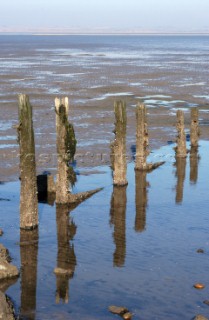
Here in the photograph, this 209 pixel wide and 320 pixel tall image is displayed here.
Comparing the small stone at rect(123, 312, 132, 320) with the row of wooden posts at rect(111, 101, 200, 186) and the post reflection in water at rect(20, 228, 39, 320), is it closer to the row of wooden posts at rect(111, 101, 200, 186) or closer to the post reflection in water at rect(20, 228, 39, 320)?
the post reflection in water at rect(20, 228, 39, 320)

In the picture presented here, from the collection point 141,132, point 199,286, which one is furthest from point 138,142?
point 199,286

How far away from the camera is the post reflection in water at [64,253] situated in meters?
14.1

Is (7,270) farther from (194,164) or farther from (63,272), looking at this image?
(194,164)

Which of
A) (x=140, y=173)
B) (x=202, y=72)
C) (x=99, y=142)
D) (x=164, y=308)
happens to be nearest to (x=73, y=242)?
(x=164, y=308)

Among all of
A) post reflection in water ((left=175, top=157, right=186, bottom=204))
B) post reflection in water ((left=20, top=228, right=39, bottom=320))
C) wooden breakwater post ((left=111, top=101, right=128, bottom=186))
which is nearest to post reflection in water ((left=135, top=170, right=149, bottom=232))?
wooden breakwater post ((left=111, top=101, right=128, bottom=186))

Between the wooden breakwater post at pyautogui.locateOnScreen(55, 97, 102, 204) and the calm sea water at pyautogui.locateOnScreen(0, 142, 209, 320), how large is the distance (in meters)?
0.58

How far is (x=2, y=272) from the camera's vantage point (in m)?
14.2

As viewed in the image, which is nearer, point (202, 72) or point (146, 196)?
point (146, 196)

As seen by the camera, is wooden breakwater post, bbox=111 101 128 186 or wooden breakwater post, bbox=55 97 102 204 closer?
wooden breakwater post, bbox=55 97 102 204

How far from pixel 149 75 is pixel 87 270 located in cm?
4714

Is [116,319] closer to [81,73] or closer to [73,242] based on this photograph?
[73,242]

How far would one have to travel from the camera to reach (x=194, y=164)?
2575cm

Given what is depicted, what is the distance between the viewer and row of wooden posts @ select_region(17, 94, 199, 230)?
17.0m

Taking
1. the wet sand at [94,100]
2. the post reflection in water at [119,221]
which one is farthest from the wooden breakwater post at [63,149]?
the wet sand at [94,100]
